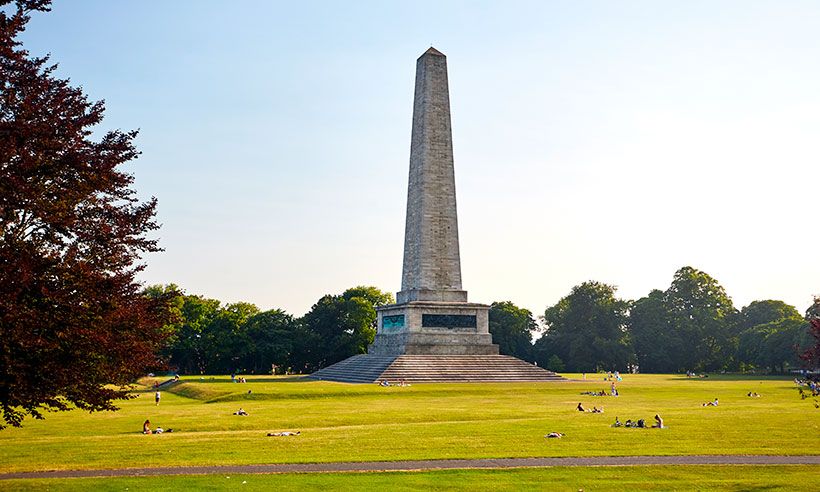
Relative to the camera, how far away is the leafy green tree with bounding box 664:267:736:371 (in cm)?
9650

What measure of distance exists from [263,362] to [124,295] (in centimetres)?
7269

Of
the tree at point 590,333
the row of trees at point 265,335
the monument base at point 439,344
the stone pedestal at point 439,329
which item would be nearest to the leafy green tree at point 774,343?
the tree at point 590,333

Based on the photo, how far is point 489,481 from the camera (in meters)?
19.0

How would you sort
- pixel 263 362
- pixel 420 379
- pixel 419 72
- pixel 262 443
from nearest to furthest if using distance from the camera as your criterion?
pixel 262 443
pixel 420 379
pixel 419 72
pixel 263 362

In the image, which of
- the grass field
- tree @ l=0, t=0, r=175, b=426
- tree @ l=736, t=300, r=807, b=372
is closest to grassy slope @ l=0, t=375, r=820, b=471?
the grass field

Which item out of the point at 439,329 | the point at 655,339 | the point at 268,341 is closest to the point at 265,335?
the point at 268,341

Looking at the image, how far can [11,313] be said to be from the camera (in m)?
14.3

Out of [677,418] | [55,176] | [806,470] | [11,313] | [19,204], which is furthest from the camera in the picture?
[677,418]

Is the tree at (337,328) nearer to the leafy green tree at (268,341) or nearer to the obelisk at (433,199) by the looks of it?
the leafy green tree at (268,341)

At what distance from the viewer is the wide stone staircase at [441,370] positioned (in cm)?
5725

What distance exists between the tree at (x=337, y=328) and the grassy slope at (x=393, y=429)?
3872cm

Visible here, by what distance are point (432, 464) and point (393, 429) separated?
8.17 meters

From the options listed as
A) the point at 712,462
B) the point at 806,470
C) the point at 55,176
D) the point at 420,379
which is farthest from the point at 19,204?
the point at 420,379

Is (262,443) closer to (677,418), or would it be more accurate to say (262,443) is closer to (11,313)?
(11,313)
